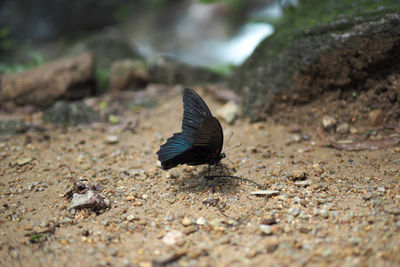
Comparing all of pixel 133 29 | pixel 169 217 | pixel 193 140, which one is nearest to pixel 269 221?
pixel 169 217

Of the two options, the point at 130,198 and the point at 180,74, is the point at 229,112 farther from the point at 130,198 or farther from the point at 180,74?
the point at 130,198

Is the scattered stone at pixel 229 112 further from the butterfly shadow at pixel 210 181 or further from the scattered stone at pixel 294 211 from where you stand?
the scattered stone at pixel 294 211

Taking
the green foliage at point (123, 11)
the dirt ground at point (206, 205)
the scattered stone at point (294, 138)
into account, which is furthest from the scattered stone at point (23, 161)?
the green foliage at point (123, 11)

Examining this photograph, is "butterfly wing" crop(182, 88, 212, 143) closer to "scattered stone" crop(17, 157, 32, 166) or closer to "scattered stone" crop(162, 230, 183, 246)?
"scattered stone" crop(162, 230, 183, 246)

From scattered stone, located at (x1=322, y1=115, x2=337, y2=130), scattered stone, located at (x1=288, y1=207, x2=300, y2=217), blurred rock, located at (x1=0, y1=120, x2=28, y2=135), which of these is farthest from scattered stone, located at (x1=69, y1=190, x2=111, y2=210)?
scattered stone, located at (x1=322, y1=115, x2=337, y2=130)

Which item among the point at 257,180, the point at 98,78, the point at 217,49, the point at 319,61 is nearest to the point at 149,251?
the point at 257,180
